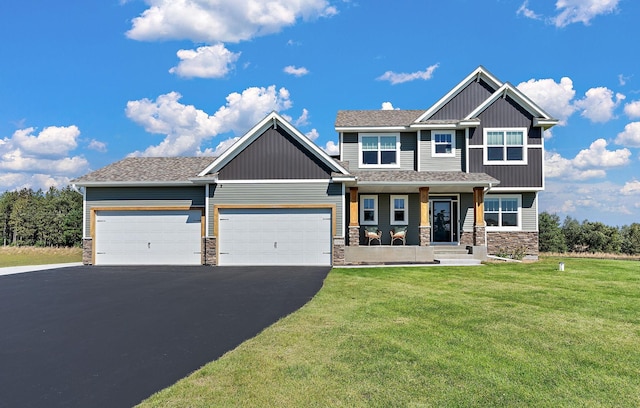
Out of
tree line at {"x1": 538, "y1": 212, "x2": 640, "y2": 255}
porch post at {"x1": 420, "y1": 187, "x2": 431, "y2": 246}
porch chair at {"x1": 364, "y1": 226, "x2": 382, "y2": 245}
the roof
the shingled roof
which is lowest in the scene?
tree line at {"x1": 538, "y1": 212, "x2": 640, "y2": 255}

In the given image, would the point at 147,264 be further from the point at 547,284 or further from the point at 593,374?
the point at 593,374

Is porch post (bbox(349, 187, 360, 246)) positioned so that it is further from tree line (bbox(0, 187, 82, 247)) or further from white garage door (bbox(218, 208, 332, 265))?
tree line (bbox(0, 187, 82, 247))

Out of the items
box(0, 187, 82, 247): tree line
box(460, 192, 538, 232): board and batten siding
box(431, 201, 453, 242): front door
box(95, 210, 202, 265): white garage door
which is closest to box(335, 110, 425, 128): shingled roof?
box(431, 201, 453, 242): front door

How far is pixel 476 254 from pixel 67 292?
14.9m

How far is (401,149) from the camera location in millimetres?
19609

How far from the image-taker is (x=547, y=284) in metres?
10.8

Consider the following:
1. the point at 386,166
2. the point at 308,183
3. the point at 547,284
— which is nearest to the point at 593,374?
the point at 547,284


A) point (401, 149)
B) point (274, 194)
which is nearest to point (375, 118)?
point (401, 149)

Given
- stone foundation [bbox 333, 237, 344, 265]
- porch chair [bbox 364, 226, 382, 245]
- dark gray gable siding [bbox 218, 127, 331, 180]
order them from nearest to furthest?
1. stone foundation [bbox 333, 237, 344, 265]
2. dark gray gable siding [bbox 218, 127, 331, 180]
3. porch chair [bbox 364, 226, 382, 245]

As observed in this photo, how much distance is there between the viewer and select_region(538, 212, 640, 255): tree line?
53094 millimetres

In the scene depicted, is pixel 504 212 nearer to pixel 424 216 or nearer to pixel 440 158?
pixel 440 158

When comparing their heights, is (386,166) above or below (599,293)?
above

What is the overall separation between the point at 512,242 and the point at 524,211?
1.68 metres

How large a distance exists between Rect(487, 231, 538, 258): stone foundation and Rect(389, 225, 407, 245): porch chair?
13.6ft
